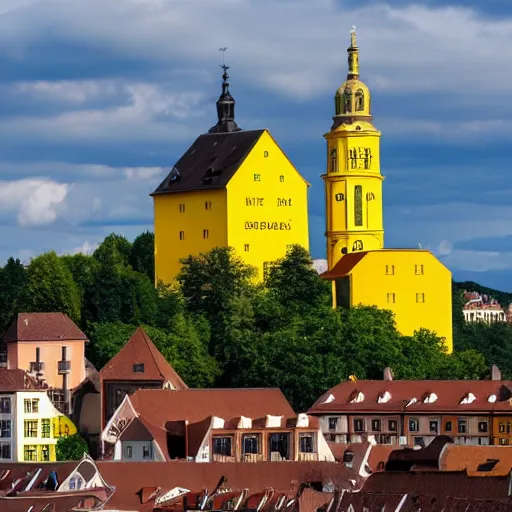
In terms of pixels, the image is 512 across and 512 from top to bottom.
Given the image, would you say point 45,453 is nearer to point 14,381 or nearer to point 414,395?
point 14,381

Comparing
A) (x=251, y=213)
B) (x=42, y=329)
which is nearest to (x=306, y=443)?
(x=42, y=329)

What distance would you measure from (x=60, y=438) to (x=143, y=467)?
12.2m

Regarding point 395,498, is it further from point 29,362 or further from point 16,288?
point 16,288

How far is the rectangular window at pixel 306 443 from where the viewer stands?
395ft

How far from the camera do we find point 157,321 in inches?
5556

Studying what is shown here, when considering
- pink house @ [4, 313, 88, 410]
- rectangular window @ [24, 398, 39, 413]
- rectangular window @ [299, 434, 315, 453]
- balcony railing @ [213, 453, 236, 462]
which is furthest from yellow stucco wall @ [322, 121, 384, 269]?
balcony railing @ [213, 453, 236, 462]

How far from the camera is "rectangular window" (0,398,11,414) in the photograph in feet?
413

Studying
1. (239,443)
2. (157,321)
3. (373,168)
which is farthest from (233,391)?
(373,168)

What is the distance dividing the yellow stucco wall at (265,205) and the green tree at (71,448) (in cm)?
2108

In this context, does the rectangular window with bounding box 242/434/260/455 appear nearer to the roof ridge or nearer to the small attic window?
the roof ridge

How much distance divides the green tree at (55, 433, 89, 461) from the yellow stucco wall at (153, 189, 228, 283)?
20.8 meters

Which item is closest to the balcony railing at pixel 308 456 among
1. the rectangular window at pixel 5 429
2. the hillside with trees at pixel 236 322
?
the hillside with trees at pixel 236 322

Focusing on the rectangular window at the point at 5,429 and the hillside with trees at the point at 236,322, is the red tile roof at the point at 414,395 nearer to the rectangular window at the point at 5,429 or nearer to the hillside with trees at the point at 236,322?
the hillside with trees at the point at 236,322

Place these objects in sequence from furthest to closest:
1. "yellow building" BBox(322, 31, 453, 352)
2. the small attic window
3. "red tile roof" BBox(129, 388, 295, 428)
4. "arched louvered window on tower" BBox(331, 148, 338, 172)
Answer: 1. "arched louvered window on tower" BBox(331, 148, 338, 172)
2. the small attic window
3. "yellow building" BBox(322, 31, 453, 352)
4. "red tile roof" BBox(129, 388, 295, 428)
